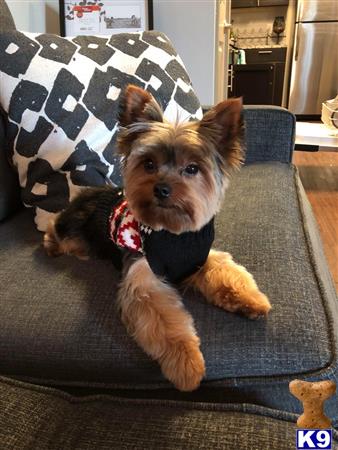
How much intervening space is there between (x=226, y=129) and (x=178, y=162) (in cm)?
16

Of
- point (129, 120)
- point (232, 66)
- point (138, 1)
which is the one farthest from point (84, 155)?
point (232, 66)

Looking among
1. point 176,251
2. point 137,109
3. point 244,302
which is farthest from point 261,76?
point 244,302

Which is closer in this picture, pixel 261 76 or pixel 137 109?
pixel 137 109

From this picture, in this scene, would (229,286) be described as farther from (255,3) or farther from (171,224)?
(255,3)

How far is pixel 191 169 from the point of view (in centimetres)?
112

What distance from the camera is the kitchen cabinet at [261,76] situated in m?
6.43

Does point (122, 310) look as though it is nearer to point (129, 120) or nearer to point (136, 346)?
point (136, 346)

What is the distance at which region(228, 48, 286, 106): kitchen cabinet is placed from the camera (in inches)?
253

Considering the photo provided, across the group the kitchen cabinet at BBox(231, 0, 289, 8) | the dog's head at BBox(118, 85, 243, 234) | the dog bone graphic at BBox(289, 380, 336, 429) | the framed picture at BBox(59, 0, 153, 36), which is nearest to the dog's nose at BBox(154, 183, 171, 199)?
the dog's head at BBox(118, 85, 243, 234)

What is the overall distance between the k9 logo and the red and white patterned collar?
62 centimetres

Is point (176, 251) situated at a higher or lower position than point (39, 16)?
lower

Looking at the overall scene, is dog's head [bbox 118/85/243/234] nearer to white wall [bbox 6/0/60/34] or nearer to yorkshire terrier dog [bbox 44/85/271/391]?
yorkshire terrier dog [bbox 44/85/271/391]

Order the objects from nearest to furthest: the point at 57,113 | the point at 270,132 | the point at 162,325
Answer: the point at 162,325 → the point at 57,113 → the point at 270,132

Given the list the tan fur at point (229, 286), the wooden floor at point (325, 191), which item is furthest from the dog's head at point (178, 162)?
the wooden floor at point (325, 191)
